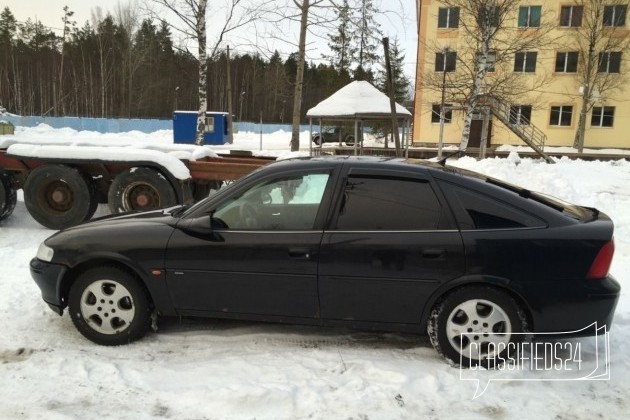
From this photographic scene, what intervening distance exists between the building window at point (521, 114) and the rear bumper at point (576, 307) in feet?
106

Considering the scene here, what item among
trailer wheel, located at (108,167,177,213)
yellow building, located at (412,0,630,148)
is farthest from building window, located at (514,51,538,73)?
trailer wheel, located at (108,167,177,213)

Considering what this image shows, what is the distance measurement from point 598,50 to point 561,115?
4599 mm

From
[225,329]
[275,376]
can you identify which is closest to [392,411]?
[275,376]

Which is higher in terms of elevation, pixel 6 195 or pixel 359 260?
pixel 359 260

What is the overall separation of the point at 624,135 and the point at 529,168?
2695cm

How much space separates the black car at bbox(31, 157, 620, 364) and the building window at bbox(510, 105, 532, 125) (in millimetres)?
32355

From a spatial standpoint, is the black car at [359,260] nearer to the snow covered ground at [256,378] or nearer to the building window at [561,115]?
the snow covered ground at [256,378]

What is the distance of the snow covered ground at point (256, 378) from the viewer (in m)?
3.08

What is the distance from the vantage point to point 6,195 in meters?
7.75

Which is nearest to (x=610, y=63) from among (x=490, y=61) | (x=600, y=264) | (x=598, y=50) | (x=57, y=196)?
(x=598, y=50)

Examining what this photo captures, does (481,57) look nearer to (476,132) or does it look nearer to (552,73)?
(476,132)

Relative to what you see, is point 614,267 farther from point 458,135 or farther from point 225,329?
point 458,135

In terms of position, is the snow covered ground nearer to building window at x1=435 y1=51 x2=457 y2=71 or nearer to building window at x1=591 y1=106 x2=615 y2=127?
building window at x1=435 y1=51 x2=457 y2=71

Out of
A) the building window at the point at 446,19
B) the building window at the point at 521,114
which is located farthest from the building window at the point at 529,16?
the building window at the point at 521,114
